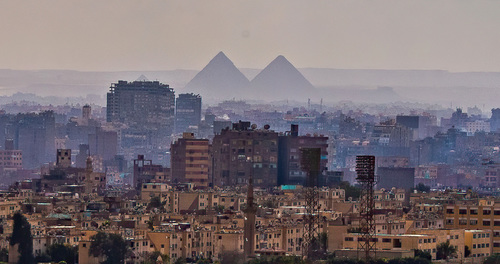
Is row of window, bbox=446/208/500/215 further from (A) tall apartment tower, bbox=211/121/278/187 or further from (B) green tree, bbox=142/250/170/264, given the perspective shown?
(A) tall apartment tower, bbox=211/121/278/187

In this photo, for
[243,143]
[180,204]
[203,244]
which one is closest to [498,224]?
[203,244]

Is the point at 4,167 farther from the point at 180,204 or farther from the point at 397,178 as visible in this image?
the point at 180,204

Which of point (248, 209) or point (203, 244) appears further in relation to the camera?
point (203, 244)

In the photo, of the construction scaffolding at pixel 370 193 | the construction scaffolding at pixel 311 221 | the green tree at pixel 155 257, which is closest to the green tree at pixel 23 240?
the green tree at pixel 155 257

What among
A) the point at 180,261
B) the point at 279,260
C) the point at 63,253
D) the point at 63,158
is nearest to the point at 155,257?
the point at 180,261

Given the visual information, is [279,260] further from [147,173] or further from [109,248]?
[147,173]

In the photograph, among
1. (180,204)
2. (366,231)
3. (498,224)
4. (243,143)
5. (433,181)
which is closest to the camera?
(366,231)
